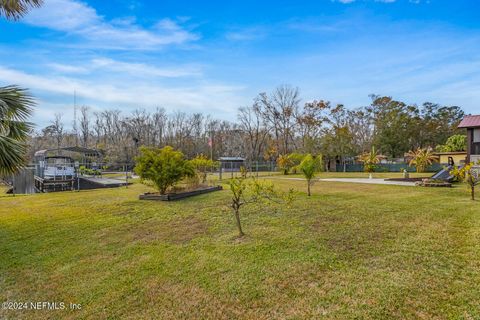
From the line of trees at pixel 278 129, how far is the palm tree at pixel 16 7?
18.0 meters

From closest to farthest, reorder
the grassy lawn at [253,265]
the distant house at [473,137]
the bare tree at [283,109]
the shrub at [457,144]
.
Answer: the grassy lawn at [253,265], the distant house at [473,137], the shrub at [457,144], the bare tree at [283,109]

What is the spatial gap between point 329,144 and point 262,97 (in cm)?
1316

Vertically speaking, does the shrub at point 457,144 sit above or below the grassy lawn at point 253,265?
above

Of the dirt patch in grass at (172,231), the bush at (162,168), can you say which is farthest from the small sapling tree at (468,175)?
the bush at (162,168)

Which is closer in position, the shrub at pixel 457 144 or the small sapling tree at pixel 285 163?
the shrub at pixel 457 144

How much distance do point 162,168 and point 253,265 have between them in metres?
6.34

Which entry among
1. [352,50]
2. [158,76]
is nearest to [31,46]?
[158,76]

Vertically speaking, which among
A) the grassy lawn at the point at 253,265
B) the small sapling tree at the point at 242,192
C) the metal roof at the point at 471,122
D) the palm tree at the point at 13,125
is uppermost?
the metal roof at the point at 471,122

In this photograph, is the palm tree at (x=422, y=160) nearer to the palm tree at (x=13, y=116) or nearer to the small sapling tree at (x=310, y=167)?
the small sapling tree at (x=310, y=167)

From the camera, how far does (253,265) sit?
3826mm

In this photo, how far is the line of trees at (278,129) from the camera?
33969mm

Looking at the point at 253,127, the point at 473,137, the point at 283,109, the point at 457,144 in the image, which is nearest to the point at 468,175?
the point at 473,137

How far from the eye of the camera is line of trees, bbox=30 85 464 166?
3397cm

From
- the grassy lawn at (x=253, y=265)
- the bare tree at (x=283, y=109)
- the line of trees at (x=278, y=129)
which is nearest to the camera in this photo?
the grassy lawn at (x=253, y=265)
